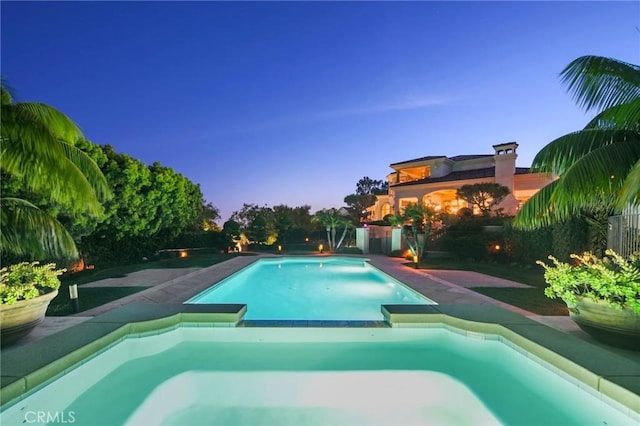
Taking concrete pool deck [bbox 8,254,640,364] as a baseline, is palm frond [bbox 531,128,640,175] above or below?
above

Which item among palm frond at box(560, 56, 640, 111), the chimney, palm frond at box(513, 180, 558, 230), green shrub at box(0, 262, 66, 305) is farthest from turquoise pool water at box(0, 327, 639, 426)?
the chimney

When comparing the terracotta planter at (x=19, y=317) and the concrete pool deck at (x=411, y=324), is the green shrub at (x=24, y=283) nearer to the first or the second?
the terracotta planter at (x=19, y=317)

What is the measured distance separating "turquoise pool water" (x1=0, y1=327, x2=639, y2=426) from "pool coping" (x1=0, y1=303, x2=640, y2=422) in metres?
0.12

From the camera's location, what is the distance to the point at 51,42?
11352mm

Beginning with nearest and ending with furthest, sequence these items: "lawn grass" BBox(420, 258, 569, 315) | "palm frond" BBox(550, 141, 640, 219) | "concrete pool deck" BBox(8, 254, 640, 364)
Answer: "palm frond" BBox(550, 141, 640, 219) < "concrete pool deck" BBox(8, 254, 640, 364) < "lawn grass" BBox(420, 258, 569, 315)

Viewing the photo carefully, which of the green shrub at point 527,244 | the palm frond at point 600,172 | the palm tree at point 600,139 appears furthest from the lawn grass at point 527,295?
the palm frond at point 600,172

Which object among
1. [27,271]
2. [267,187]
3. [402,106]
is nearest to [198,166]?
[267,187]

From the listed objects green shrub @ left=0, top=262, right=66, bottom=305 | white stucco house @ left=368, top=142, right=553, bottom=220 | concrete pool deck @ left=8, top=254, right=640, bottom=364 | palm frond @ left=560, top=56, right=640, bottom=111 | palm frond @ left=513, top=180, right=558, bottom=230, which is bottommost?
concrete pool deck @ left=8, top=254, right=640, bottom=364

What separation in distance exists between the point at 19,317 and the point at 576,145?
912 centimetres

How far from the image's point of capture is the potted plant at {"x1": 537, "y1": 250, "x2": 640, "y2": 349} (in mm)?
3752

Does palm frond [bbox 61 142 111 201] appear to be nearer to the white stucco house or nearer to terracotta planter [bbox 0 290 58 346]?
terracotta planter [bbox 0 290 58 346]

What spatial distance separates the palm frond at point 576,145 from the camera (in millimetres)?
4863

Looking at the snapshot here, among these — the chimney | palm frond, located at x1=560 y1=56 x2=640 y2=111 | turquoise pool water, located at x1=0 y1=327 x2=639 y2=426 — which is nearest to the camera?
turquoise pool water, located at x1=0 y1=327 x2=639 y2=426

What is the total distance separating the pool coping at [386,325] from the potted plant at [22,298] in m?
0.28
